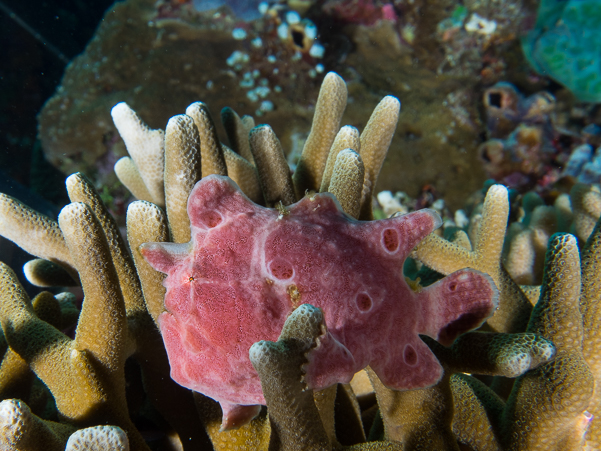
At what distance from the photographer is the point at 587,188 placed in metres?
Answer: 2.57

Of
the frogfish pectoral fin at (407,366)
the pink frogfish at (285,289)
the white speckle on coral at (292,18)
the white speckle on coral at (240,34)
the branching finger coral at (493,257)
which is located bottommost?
the branching finger coral at (493,257)

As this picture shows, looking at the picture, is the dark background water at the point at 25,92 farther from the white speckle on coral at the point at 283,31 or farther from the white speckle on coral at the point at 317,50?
the white speckle on coral at the point at 317,50

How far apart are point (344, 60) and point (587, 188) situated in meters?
3.77

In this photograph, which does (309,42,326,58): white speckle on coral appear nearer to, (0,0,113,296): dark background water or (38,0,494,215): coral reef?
→ (38,0,494,215): coral reef

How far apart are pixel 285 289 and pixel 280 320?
0.09 meters

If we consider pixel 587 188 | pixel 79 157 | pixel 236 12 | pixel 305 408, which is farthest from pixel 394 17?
pixel 305 408

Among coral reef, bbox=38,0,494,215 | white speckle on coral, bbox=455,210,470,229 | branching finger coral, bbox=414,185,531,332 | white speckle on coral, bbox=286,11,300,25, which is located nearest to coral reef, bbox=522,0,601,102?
coral reef, bbox=38,0,494,215

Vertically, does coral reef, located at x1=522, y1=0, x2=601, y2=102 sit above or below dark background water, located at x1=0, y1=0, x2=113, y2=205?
below

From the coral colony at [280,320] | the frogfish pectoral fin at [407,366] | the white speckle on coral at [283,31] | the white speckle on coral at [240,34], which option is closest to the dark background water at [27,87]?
the white speckle on coral at [240,34]

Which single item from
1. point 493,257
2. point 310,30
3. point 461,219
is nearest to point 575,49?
point 461,219

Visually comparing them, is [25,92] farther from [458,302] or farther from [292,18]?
[458,302]

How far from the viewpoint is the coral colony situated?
0.95 metres

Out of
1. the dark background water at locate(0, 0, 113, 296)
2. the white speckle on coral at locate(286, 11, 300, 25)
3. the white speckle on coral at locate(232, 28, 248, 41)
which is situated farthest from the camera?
the dark background water at locate(0, 0, 113, 296)

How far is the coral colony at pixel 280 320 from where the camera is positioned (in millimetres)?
953
